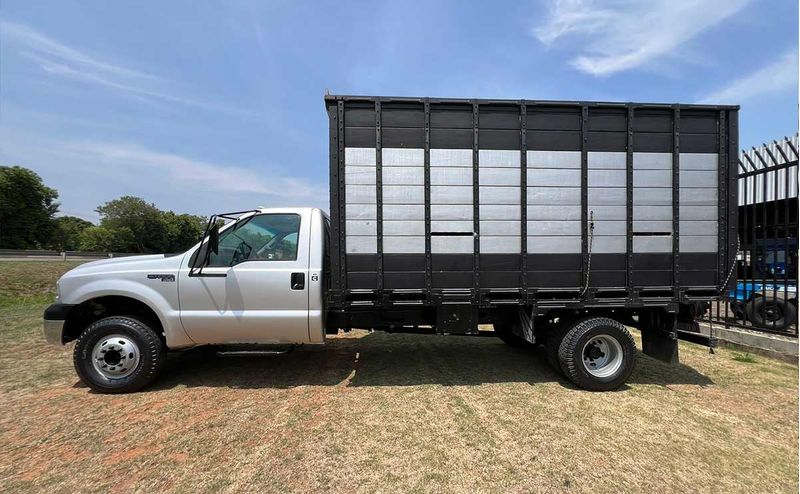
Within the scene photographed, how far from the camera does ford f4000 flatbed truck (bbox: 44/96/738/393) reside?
13.2 ft

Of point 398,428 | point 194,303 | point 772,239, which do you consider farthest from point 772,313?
point 194,303

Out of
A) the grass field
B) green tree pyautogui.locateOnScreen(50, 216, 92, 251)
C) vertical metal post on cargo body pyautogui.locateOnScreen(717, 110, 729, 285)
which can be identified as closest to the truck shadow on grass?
the grass field

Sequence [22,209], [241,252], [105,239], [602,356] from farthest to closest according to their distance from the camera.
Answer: [105,239], [22,209], [602,356], [241,252]

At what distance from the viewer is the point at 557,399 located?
391cm

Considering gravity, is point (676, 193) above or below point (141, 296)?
above

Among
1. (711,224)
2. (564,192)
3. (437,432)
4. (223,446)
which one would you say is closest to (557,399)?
(437,432)

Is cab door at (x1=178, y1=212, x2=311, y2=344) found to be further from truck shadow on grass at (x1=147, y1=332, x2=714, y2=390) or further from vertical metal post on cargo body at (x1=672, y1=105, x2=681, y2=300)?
vertical metal post on cargo body at (x1=672, y1=105, x2=681, y2=300)

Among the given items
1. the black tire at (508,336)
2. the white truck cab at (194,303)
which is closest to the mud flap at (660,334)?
the black tire at (508,336)

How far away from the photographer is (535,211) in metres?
4.11

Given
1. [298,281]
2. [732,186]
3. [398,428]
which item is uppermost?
[732,186]

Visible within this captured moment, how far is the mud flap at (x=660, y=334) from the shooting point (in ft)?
14.0

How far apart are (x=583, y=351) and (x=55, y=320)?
19.5 ft

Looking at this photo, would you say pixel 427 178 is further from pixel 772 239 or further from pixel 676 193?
pixel 772 239

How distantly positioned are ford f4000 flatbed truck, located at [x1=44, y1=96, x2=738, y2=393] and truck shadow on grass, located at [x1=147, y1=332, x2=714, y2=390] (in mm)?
557
